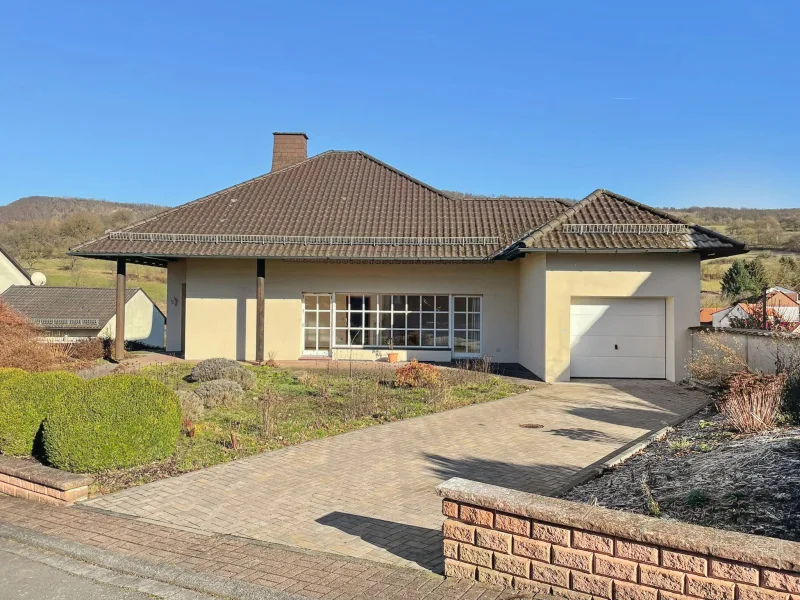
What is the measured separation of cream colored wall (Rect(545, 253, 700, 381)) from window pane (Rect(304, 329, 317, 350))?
25.4 feet

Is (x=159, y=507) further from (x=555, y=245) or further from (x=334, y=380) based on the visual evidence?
(x=555, y=245)

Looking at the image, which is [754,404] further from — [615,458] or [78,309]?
[78,309]

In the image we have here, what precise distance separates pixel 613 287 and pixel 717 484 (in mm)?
9827

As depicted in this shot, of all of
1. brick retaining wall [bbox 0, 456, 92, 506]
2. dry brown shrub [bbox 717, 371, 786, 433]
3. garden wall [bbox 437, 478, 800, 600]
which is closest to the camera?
garden wall [bbox 437, 478, 800, 600]

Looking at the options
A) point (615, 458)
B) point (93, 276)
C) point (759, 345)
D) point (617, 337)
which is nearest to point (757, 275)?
point (617, 337)

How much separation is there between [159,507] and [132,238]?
1412 cm


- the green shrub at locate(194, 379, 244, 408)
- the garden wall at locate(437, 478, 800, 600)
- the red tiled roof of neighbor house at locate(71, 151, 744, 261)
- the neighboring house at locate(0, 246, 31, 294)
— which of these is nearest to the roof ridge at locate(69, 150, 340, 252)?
the red tiled roof of neighbor house at locate(71, 151, 744, 261)

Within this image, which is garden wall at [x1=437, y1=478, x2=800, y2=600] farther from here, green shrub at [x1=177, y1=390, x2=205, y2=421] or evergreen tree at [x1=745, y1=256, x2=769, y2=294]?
evergreen tree at [x1=745, y1=256, x2=769, y2=294]

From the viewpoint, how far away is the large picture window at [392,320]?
19.2 metres

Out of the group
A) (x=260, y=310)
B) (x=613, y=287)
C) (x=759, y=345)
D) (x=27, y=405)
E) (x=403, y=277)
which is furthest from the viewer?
(x=403, y=277)

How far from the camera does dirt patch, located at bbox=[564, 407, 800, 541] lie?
4.64m

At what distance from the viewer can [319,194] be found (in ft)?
69.8

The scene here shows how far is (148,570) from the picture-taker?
461 cm

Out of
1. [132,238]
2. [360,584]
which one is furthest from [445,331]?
[360,584]
